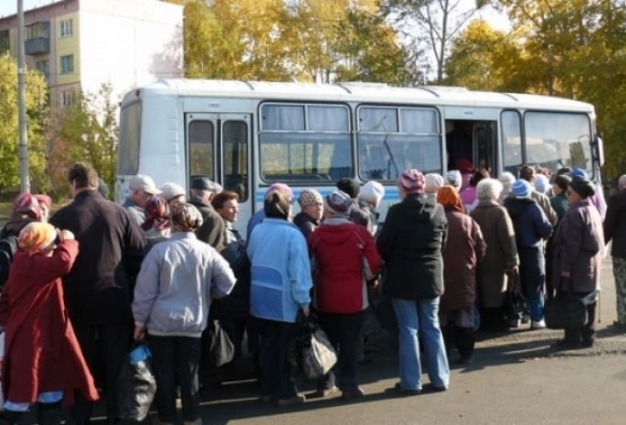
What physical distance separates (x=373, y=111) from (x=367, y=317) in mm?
7265

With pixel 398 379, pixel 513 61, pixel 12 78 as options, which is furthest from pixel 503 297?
pixel 12 78

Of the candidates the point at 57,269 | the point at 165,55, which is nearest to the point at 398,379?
the point at 57,269

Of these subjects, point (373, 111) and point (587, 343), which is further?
point (373, 111)

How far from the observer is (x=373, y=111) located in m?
15.0

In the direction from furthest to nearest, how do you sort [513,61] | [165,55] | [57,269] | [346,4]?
[165,55]
[346,4]
[513,61]
[57,269]

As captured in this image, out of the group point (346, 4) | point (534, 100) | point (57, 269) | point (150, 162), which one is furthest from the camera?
point (346, 4)

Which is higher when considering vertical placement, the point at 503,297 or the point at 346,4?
the point at 346,4

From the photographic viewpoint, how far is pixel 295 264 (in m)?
7.22

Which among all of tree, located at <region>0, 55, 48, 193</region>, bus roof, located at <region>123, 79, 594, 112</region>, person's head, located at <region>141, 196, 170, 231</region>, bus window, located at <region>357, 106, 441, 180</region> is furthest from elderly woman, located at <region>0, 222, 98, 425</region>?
tree, located at <region>0, 55, 48, 193</region>

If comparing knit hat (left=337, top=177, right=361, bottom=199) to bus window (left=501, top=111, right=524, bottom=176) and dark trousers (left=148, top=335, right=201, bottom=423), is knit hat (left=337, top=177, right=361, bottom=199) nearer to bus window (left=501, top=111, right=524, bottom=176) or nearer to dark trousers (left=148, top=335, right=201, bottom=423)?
dark trousers (left=148, top=335, right=201, bottom=423)

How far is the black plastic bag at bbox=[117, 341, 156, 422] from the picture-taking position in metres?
6.43

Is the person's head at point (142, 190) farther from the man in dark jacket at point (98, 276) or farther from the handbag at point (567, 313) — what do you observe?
the handbag at point (567, 313)

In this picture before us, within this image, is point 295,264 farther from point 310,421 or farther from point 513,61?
point 513,61

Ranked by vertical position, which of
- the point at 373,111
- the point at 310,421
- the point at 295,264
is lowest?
the point at 310,421
